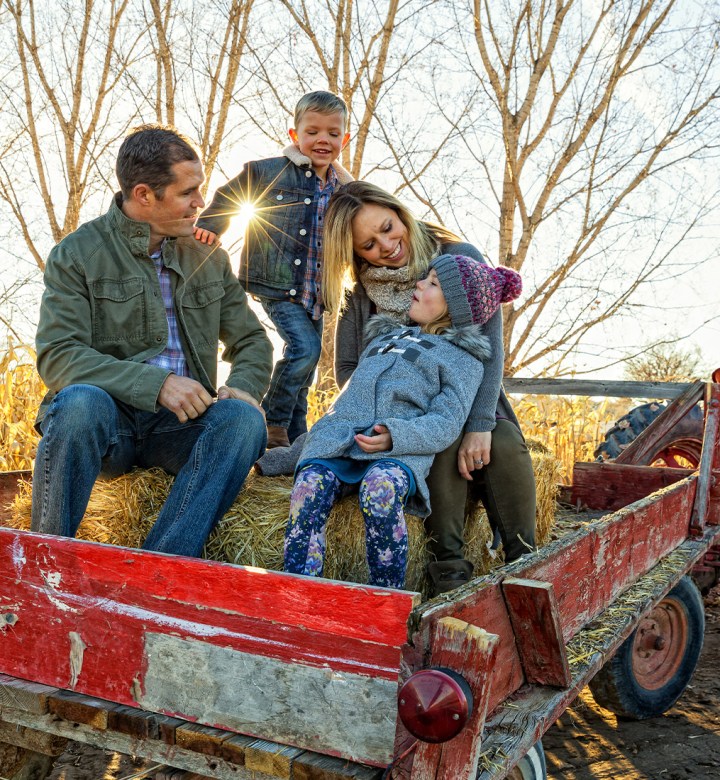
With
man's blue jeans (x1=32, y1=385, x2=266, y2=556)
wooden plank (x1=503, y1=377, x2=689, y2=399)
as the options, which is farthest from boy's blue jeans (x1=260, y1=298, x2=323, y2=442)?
wooden plank (x1=503, y1=377, x2=689, y2=399)

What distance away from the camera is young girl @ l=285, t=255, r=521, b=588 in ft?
7.23

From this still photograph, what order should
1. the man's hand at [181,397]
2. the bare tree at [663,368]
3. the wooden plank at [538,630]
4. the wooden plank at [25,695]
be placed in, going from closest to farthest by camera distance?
the wooden plank at [538,630] → the wooden plank at [25,695] → the man's hand at [181,397] → the bare tree at [663,368]

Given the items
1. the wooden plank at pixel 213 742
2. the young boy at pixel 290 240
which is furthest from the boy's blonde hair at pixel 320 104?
the wooden plank at pixel 213 742

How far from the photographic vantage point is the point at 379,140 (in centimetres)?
782

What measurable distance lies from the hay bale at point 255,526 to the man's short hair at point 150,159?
0.98 m

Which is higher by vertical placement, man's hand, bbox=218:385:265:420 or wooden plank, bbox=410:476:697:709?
man's hand, bbox=218:385:265:420

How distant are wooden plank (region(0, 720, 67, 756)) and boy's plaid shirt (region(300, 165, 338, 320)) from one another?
7.87 ft

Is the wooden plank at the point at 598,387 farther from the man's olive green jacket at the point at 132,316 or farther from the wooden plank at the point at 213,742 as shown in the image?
the wooden plank at the point at 213,742

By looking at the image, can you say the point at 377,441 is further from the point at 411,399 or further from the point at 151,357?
the point at 151,357

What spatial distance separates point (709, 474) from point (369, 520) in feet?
7.14

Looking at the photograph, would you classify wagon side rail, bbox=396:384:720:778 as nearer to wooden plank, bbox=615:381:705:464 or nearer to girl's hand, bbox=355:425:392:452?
girl's hand, bbox=355:425:392:452

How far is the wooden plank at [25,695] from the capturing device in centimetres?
171

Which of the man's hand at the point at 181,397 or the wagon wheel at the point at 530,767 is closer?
the wagon wheel at the point at 530,767

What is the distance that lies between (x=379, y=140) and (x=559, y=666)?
22.4 ft
